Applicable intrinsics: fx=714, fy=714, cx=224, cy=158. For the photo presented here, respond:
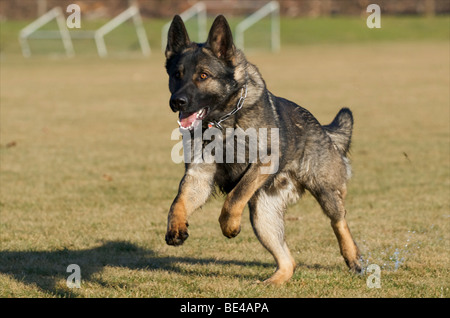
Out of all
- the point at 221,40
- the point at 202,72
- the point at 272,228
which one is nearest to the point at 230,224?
the point at 272,228

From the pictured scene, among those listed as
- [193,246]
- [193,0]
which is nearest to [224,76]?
[193,246]

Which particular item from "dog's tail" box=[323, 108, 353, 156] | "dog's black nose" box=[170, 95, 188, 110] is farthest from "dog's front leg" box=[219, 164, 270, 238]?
"dog's tail" box=[323, 108, 353, 156]

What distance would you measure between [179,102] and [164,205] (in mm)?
3900

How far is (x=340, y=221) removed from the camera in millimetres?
6109

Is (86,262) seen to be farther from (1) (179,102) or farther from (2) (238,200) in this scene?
(1) (179,102)

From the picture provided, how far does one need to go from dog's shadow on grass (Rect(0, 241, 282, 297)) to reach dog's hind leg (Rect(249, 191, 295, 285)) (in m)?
0.37

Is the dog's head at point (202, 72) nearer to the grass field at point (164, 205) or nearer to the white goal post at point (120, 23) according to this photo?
the grass field at point (164, 205)

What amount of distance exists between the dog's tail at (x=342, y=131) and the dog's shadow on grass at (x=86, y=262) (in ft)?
4.16

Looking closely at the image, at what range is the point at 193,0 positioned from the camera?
152 feet

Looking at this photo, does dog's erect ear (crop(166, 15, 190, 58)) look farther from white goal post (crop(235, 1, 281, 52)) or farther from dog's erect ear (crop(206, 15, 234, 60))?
white goal post (crop(235, 1, 281, 52))

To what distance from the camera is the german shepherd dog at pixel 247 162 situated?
541 centimetres

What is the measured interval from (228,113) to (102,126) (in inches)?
410

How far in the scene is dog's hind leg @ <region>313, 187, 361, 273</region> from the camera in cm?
608

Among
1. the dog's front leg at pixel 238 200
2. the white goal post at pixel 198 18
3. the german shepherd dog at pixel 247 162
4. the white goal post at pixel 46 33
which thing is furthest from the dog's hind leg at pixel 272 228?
the white goal post at pixel 46 33
